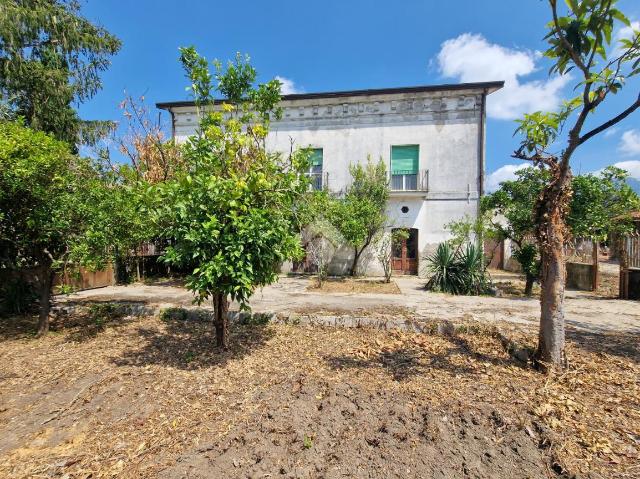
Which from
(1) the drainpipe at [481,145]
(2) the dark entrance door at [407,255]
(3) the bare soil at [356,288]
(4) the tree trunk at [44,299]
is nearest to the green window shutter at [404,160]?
(1) the drainpipe at [481,145]

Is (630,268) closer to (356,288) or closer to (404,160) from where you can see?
(356,288)

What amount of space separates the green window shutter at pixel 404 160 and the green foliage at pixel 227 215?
10.8 meters

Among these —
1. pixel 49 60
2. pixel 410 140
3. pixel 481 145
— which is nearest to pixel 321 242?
pixel 410 140

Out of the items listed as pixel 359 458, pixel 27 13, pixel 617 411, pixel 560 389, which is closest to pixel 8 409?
pixel 359 458

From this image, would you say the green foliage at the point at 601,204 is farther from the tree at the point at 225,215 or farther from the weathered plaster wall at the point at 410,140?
the tree at the point at 225,215

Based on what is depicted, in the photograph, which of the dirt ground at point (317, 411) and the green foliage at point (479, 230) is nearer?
the dirt ground at point (317, 411)

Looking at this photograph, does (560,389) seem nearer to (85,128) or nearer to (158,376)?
(158,376)

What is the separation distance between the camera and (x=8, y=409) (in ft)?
10.4

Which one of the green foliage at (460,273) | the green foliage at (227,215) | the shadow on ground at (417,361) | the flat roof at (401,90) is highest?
the flat roof at (401,90)

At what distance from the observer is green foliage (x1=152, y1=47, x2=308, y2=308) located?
3.62 meters

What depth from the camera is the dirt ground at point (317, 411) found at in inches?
91.4

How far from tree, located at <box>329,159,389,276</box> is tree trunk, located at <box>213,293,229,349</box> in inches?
299

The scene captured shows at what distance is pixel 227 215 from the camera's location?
3.68 metres

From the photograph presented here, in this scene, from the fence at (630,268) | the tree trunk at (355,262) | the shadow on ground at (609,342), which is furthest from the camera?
the tree trunk at (355,262)
